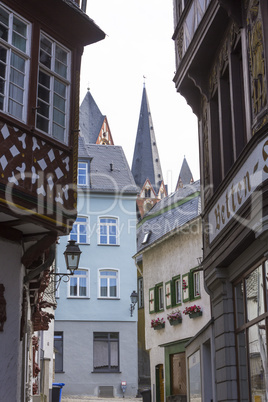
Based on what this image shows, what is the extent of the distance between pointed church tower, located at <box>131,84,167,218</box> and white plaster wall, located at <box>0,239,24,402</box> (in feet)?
300

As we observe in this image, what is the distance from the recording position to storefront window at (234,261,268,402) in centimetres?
1023

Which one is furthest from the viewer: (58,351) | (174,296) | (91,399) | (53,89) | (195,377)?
(58,351)

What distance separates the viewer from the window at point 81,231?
39.8 metres

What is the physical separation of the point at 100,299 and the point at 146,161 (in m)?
68.3

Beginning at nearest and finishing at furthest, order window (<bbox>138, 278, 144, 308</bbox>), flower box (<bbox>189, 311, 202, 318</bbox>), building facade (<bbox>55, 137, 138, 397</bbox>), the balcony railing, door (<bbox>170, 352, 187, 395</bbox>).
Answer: the balcony railing → flower box (<bbox>189, 311, 202, 318</bbox>) → door (<bbox>170, 352, 187, 395</bbox>) → building facade (<bbox>55, 137, 138, 397</bbox>) → window (<bbox>138, 278, 144, 308</bbox>)

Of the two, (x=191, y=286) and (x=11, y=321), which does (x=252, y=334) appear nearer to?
(x=11, y=321)

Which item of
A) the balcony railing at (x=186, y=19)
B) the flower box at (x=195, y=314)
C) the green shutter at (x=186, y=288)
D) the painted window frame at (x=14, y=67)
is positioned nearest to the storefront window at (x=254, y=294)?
the painted window frame at (x=14, y=67)

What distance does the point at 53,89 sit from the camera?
12.1 m

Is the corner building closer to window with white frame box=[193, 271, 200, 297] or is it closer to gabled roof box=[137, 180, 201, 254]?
window with white frame box=[193, 271, 200, 297]

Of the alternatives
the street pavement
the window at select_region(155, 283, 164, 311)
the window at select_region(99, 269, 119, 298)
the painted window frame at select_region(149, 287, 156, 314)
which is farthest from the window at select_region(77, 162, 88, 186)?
the street pavement

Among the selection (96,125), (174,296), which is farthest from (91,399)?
(96,125)

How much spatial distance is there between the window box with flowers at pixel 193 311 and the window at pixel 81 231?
13.6m

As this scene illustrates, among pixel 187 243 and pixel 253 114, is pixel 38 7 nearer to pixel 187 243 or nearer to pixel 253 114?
pixel 253 114

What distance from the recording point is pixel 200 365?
1466 centimetres
